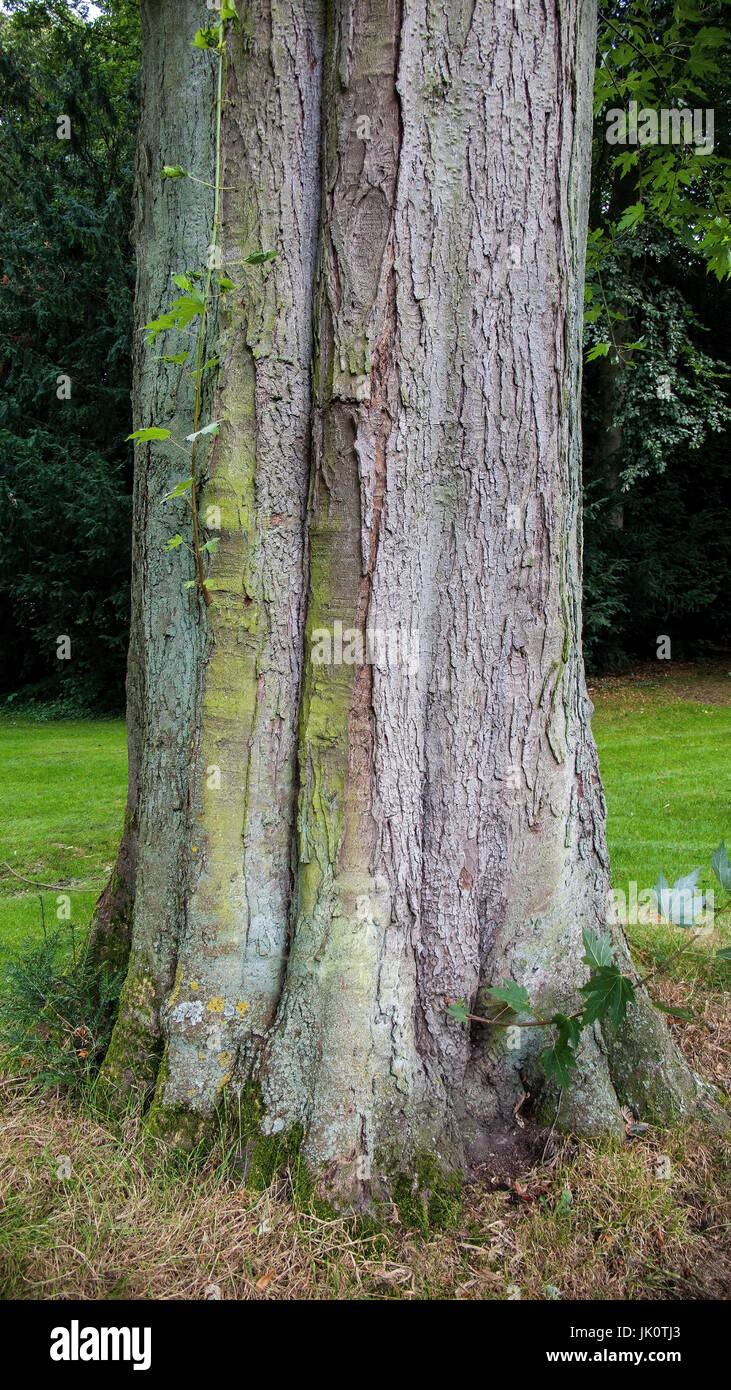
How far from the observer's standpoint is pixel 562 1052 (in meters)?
2.20

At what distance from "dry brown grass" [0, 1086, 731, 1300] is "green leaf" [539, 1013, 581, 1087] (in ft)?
0.91

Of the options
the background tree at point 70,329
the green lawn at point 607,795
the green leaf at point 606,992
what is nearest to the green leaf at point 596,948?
the green leaf at point 606,992

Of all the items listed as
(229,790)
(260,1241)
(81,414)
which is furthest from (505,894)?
(81,414)

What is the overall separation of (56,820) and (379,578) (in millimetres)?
5734

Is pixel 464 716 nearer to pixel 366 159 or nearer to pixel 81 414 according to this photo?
pixel 366 159

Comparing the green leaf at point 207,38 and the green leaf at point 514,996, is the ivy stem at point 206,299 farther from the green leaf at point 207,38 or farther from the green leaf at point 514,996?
the green leaf at point 514,996

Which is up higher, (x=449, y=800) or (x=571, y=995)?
(x=449, y=800)

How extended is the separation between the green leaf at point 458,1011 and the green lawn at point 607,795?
100 inches

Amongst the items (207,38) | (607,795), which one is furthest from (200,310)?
(607,795)

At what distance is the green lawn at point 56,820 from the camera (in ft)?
16.4

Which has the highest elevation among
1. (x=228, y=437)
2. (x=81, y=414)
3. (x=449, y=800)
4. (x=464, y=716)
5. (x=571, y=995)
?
(x=81, y=414)

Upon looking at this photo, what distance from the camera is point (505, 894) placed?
2.42 meters

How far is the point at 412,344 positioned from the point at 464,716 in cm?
95

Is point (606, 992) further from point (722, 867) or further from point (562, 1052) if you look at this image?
point (722, 867)
